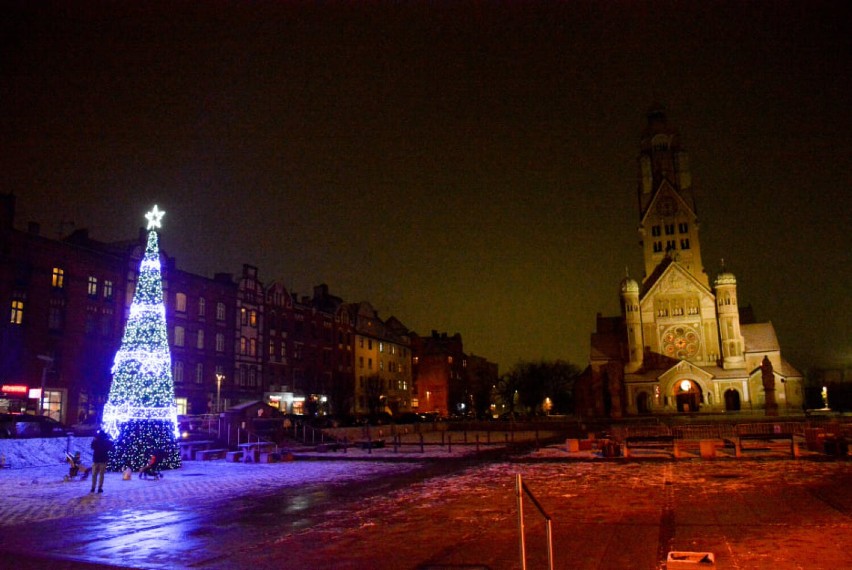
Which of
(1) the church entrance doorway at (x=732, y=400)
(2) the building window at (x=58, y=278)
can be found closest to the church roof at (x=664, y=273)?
(1) the church entrance doorway at (x=732, y=400)

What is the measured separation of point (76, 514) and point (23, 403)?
3125 cm

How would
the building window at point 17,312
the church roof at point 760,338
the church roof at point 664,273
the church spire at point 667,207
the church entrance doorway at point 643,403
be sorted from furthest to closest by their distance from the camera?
the church spire at point 667,207
the church roof at point 664,273
the church roof at point 760,338
the church entrance doorway at point 643,403
the building window at point 17,312

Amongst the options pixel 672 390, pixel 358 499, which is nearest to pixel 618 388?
pixel 672 390

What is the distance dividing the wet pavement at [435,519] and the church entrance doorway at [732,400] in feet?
200

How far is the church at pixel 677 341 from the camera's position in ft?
254

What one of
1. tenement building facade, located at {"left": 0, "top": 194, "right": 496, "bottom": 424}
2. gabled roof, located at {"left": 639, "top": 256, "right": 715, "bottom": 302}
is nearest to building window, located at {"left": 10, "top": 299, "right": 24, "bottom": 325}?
tenement building facade, located at {"left": 0, "top": 194, "right": 496, "bottom": 424}

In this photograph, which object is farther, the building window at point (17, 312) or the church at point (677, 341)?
the church at point (677, 341)

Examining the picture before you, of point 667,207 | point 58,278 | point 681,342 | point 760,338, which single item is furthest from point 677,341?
point 58,278

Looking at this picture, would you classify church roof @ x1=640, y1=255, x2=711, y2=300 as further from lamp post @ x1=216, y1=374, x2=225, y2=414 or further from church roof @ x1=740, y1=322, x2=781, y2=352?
lamp post @ x1=216, y1=374, x2=225, y2=414

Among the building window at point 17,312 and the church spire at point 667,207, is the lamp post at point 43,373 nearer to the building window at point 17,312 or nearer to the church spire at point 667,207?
the building window at point 17,312

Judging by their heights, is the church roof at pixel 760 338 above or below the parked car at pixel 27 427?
above

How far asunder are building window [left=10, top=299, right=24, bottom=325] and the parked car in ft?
32.6

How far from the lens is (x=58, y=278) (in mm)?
43875

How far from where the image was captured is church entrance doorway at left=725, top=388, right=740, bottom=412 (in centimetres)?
7787
